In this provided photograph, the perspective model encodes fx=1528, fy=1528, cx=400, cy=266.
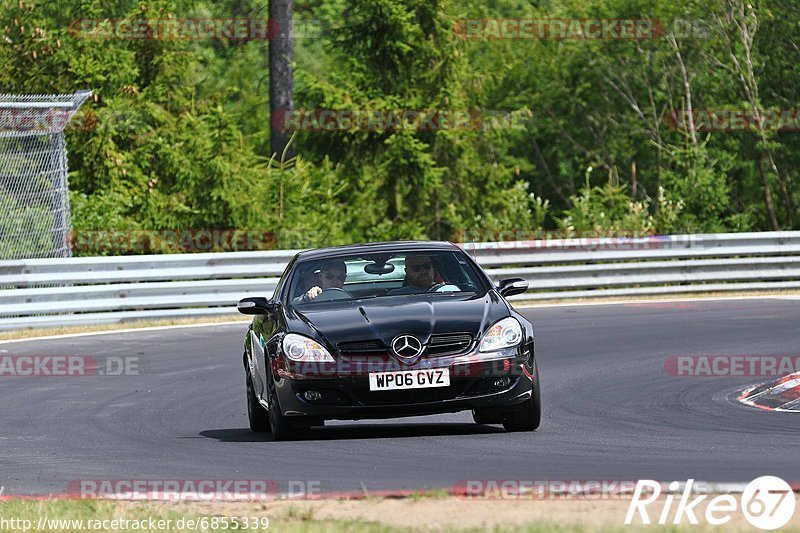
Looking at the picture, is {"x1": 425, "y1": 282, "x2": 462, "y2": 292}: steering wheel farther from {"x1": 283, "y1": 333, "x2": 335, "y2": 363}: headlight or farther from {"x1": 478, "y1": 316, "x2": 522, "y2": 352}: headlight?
{"x1": 283, "y1": 333, "x2": 335, "y2": 363}: headlight

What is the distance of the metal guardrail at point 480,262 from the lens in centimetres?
2108

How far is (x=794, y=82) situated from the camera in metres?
38.0

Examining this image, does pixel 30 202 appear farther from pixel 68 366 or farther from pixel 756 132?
pixel 756 132

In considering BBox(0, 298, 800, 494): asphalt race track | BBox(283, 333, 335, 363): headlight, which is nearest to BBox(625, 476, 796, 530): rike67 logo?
BBox(0, 298, 800, 494): asphalt race track

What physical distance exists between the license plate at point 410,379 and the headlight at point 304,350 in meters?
0.34

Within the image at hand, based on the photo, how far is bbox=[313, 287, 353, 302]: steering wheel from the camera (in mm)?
11188

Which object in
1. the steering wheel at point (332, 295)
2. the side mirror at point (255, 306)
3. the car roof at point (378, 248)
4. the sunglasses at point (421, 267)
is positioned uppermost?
the car roof at point (378, 248)

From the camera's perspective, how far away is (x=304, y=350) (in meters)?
10.2

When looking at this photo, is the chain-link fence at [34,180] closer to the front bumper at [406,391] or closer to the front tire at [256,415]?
the front tire at [256,415]

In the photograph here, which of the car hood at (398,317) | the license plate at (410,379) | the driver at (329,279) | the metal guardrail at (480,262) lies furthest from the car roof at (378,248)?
the metal guardrail at (480,262)

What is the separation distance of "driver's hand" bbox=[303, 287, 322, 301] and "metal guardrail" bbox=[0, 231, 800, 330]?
1031cm

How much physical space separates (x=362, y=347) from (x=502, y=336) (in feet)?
3.10

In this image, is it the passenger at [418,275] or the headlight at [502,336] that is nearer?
the headlight at [502,336]

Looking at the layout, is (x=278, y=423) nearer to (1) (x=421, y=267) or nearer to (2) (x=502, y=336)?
(2) (x=502, y=336)
